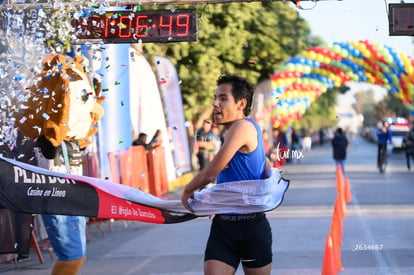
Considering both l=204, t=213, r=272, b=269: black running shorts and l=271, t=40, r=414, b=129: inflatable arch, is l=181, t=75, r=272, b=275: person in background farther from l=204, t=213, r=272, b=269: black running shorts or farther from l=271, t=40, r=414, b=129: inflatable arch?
l=271, t=40, r=414, b=129: inflatable arch

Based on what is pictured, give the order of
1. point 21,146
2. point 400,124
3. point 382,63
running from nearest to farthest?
point 21,146
point 382,63
point 400,124

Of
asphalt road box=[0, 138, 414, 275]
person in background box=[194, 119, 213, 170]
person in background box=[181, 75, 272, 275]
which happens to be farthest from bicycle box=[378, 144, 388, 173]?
person in background box=[181, 75, 272, 275]

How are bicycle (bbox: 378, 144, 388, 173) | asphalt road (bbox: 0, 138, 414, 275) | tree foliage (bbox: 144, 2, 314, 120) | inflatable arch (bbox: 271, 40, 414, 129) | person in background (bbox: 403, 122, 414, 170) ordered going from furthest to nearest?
1. person in background (bbox: 403, 122, 414, 170)
2. bicycle (bbox: 378, 144, 388, 173)
3. tree foliage (bbox: 144, 2, 314, 120)
4. inflatable arch (bbox: 271, 40, 414, 129)
5. asphalt road (bbox: 0, 138, 414, 275)

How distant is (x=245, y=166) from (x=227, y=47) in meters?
23.4

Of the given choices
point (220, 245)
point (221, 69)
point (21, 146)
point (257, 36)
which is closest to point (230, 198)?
point (220, 245)

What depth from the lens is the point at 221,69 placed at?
30125 mm

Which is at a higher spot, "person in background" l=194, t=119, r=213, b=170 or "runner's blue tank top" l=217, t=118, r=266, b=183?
"runner's blue tank top" l=217, t=118, r=266, b=183

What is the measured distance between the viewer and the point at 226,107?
5676mm

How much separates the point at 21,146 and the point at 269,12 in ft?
72.5

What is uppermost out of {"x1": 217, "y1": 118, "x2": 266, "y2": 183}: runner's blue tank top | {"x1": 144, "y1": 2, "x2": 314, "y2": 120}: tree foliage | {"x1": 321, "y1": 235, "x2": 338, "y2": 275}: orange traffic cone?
{"x1": 144, "y1": 2, "x2": 314, "y2": 120}: tree foliage

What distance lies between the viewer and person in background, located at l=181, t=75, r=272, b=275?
17.9 ft

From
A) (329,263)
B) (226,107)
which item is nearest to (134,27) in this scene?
(329,263)

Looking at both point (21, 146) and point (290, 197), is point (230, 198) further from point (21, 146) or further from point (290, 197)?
point (290, 197)

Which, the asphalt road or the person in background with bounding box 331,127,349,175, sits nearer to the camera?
the asphalt road
